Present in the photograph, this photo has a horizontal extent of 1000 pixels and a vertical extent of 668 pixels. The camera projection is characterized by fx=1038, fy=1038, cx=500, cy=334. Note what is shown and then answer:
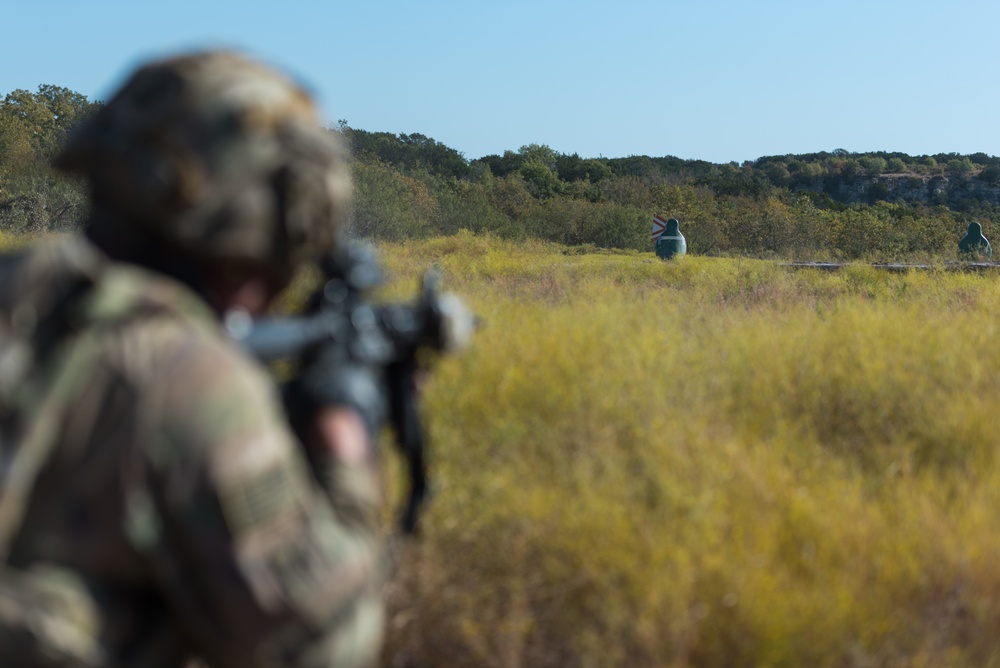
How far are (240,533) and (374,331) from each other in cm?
61

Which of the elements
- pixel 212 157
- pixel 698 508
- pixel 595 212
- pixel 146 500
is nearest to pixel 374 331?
pixel 212 157

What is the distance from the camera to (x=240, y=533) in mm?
1146

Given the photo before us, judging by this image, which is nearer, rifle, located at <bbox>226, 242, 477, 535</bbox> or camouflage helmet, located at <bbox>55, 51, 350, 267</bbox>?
camouflage helmet, located at <bbox>55, 51, 350, 267</bbox>

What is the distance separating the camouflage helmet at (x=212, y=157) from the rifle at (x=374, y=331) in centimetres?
13

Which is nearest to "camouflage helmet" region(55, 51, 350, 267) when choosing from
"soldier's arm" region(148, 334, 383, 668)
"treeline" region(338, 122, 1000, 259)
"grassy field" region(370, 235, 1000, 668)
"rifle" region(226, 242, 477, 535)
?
"rifle" region(226, 242, 477, 535)

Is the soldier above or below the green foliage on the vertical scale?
below

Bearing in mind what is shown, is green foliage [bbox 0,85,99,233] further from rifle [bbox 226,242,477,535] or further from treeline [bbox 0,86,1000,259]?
rifle [bbox 226,242,477,535]

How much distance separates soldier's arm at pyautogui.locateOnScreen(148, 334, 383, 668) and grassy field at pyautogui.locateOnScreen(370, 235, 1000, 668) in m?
1.27

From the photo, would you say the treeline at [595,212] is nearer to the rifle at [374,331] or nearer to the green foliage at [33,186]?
the green foliage at [33,186]

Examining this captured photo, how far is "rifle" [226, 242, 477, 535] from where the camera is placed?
157cm

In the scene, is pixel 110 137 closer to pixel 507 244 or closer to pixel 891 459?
pixel 891 459

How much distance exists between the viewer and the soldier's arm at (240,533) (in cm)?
114

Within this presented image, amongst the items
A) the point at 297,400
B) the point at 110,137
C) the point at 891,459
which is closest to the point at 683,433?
the point at 891,459

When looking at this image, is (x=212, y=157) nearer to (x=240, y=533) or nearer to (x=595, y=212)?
(x=240, y=533)
